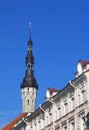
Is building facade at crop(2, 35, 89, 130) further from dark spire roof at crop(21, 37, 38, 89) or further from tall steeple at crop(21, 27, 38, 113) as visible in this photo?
dark spire roof at crop(21, 37, 38, 89)

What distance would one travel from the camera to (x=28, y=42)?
156625 millimetres

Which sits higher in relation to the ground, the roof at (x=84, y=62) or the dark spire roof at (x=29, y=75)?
the dark spire roof at (x=29, y=75)

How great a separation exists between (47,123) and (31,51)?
91202 mm

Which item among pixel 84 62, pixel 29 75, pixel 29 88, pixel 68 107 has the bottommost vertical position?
pixel 68 107

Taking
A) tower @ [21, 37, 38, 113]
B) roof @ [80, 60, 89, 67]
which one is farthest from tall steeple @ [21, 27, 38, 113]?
roof @ [80, 60, 89, 67]

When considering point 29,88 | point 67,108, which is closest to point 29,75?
point 29,88

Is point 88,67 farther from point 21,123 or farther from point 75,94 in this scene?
point 21,123

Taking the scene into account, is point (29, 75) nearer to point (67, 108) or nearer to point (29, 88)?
point (29, 88)

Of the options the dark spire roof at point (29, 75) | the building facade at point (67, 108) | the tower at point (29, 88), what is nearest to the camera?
the building facade at point (67, 108)

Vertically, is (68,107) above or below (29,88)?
below

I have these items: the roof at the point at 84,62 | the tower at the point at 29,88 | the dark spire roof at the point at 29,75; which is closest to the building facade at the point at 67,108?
the roof at the point at 84,62

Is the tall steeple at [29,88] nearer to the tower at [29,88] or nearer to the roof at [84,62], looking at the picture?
the tower at [29,88]

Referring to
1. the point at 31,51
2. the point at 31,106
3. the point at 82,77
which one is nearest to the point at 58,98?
the point at 82,77

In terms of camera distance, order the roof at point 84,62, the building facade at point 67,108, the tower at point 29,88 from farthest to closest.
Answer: the tower at point 29,88, the roof at point 84,62, the building facade at point 67,108
